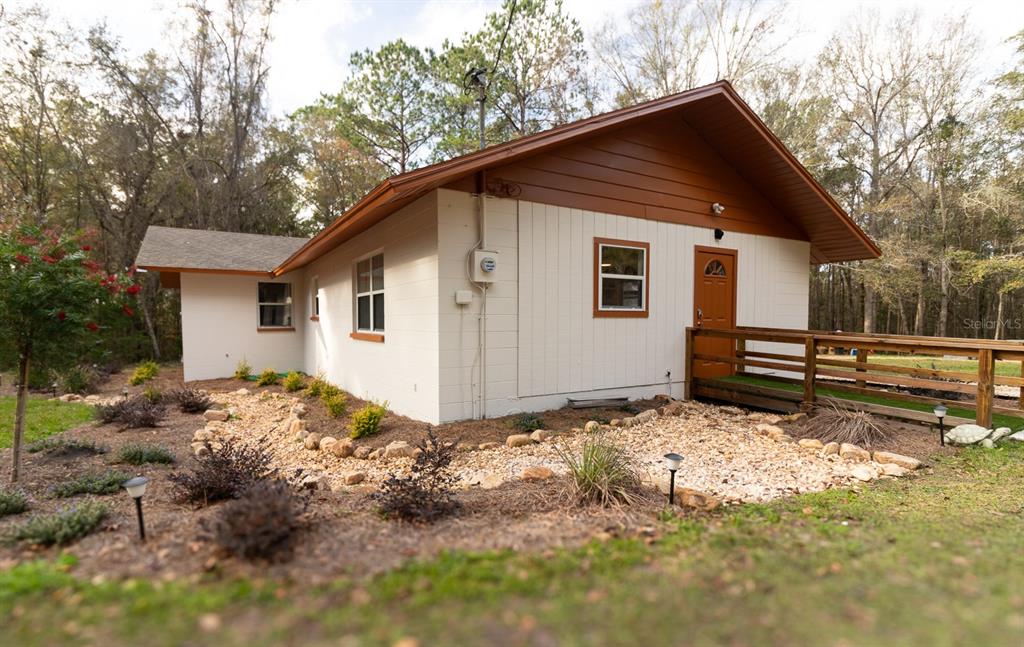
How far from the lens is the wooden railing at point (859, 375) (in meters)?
4.57

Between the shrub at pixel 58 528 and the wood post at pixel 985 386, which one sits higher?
the wood post at pixel 985 386

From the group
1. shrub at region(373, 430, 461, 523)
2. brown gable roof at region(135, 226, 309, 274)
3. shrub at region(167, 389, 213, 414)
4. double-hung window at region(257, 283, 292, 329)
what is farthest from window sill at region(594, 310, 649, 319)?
double-hung window at region(257, 283, 292, 329)

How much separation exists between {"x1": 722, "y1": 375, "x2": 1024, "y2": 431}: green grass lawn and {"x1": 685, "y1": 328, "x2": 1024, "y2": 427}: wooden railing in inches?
0.7

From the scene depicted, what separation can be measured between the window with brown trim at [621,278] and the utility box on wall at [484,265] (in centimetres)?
162

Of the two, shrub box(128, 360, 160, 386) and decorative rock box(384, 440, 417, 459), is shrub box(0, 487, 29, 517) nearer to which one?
decorative rock box(384, 440, 417, 459)

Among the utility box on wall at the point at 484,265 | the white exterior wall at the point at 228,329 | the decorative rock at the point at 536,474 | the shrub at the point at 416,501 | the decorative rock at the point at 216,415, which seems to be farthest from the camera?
the white exterior wall at the point at 228,329

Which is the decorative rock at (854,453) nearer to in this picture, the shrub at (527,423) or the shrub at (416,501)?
the shrub at (527,423)

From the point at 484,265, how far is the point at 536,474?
256cm

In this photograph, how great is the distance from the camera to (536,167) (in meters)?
5.72

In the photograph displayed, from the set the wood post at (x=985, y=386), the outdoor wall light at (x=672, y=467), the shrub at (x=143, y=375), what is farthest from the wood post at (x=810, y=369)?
the shrub at (x=143, y=375)

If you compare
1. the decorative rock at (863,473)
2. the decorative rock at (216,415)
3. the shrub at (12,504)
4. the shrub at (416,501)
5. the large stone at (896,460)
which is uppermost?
the shrub at (416,501)

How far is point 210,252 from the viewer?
35.0 ft

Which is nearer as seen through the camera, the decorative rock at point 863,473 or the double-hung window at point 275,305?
the decorative rock at point 863,473

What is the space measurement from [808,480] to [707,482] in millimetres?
822
